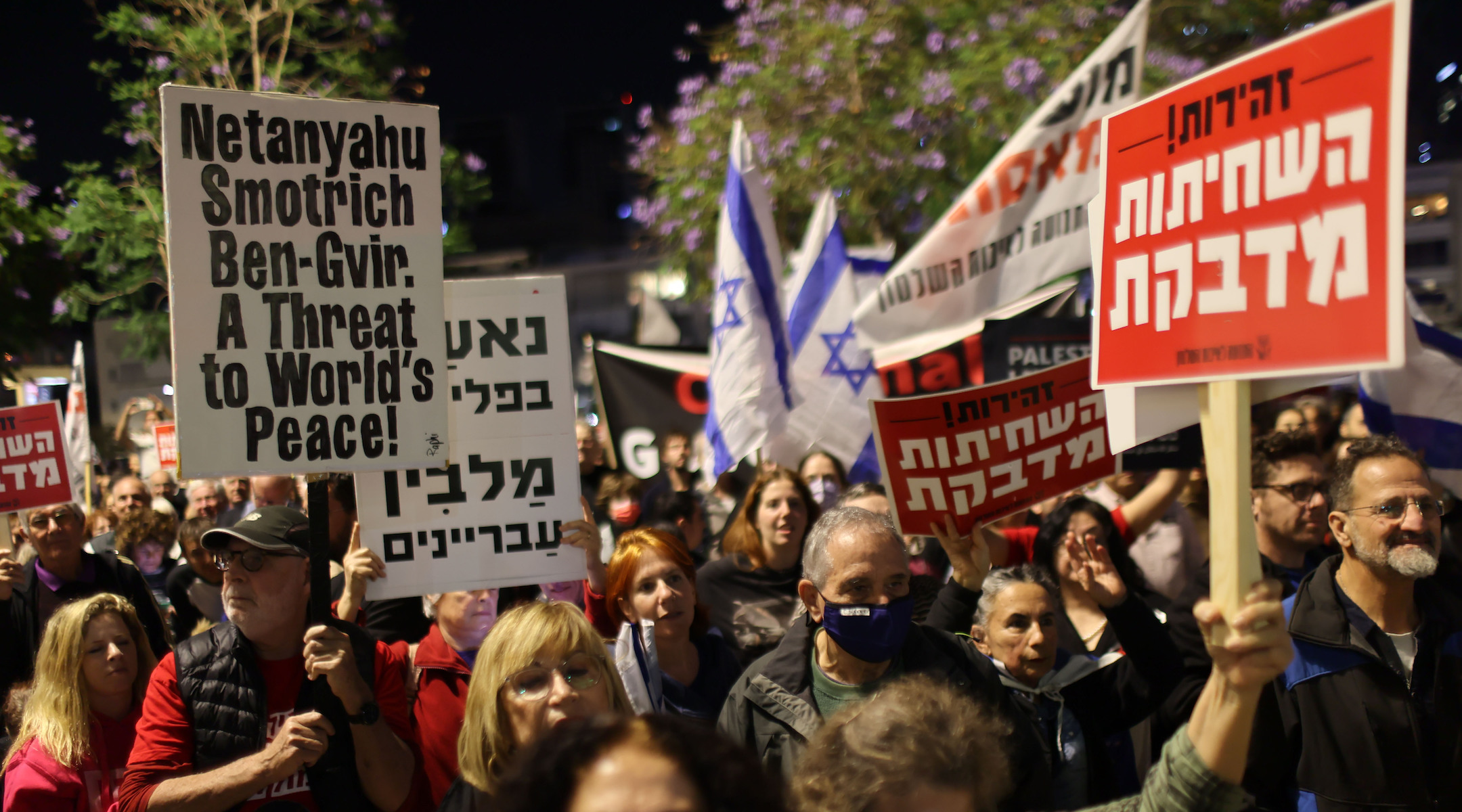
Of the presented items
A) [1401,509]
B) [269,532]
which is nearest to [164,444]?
[269,532]

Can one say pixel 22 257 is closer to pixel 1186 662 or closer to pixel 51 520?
pixel 51 520

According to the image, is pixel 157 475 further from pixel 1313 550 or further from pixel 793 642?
pixel 1313 550

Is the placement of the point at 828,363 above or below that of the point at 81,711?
above

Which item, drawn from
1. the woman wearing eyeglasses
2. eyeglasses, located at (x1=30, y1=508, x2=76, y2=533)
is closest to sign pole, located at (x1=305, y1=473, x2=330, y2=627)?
the woman wearing eyeglasses

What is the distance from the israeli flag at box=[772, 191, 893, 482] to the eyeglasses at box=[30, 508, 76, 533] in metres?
3.75

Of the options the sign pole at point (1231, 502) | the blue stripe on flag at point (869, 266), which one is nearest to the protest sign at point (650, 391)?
the blue stripe on flag at point (869, 266)

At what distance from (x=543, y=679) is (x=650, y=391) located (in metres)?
7.45

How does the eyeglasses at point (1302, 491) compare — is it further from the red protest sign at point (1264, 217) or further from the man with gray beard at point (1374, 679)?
the red protest sign at point (1264, 217)

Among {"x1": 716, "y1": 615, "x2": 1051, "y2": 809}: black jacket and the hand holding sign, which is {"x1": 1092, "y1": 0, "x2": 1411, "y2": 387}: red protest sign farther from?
the hand holding sign

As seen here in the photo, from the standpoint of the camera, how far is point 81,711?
3.75m

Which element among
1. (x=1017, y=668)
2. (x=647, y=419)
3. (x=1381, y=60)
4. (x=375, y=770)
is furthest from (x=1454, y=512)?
(x=647, y=419)

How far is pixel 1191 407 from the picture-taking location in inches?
93.2

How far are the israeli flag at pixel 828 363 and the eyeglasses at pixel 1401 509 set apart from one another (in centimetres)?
344

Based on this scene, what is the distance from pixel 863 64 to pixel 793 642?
47.5ft
